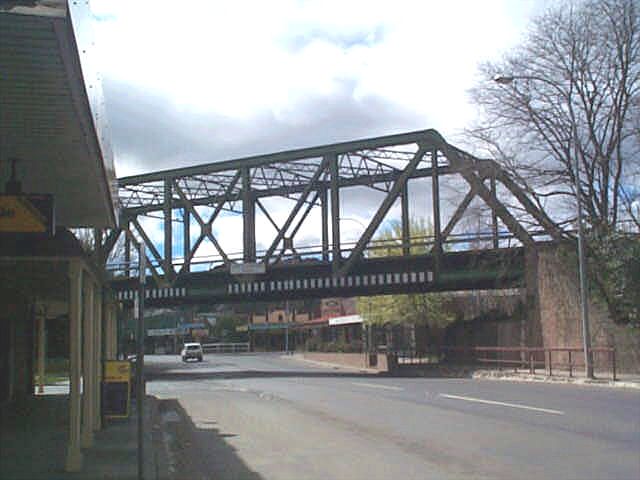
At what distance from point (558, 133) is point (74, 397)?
26.9m

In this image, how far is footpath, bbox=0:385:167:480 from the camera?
1067 centimetres

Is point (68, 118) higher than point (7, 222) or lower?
higher

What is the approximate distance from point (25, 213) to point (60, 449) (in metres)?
4.92

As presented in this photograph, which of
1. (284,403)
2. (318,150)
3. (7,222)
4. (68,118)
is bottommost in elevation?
Answer: (284,403)

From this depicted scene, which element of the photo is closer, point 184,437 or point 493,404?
point 184,437

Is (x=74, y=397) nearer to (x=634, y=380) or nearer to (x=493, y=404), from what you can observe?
(x=493, y=404)

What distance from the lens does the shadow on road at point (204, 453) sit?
11234mm

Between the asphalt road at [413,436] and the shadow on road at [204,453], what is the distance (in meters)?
0.02

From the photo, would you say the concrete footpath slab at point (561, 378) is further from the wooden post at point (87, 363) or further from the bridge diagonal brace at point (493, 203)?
the wooden post at point (87, 363)

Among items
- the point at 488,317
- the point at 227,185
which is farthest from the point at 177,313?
the point at 488,317

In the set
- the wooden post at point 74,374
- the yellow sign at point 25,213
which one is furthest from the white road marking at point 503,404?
the yellow sign at point 25,213

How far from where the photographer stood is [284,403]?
2259cm

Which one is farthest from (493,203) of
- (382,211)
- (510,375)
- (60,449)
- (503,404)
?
(60,449)

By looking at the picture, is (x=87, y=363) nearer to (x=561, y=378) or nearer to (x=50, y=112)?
(x=50, y=112)
